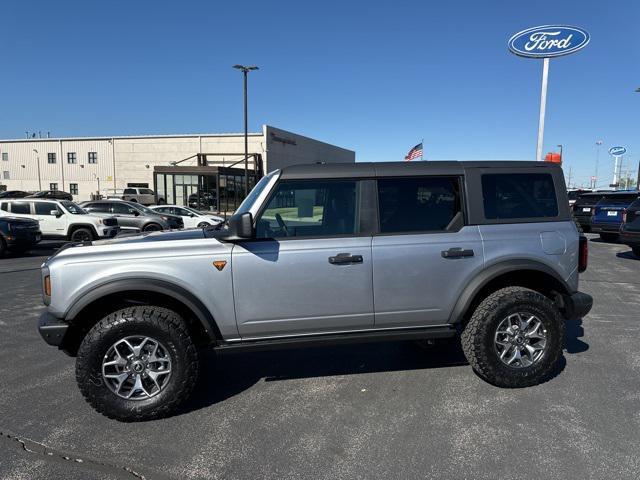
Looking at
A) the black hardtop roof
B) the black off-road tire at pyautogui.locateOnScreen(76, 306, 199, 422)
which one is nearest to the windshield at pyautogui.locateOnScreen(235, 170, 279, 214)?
the black hardtop roof

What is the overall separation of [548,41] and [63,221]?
58.5 ft

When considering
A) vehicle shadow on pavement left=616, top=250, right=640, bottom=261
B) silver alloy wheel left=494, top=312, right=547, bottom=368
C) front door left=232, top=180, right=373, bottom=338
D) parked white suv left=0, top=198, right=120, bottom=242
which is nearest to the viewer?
front door left=232, top=180, right=373, bottom=338

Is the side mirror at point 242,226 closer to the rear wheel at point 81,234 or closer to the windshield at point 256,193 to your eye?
the windshield at point 256,193

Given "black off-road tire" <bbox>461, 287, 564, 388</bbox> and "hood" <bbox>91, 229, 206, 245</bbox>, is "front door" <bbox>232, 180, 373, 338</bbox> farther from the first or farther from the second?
"black off-road tire" <bbox>461, 287, 564, 388</bbox>

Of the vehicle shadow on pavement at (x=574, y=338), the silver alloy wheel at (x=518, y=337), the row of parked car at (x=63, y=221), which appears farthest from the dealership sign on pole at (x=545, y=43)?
the silver alloy wheel at (x=518, y=337)

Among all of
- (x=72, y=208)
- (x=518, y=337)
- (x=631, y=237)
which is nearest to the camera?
(x=518, y=337)

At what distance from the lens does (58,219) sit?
13867 millimetres

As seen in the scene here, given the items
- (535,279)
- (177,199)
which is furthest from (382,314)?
(177,199)

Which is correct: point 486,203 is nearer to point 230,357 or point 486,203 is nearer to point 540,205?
point 540,205

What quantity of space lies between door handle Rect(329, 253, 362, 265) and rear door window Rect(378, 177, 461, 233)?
33 cm

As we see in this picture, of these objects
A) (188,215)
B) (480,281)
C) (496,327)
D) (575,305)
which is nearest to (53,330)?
(480,281)

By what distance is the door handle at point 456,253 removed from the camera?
3604 millimetres

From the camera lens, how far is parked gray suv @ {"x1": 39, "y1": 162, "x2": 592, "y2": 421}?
3.28 meters

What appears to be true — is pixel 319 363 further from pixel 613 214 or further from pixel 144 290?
pixel 613 214
